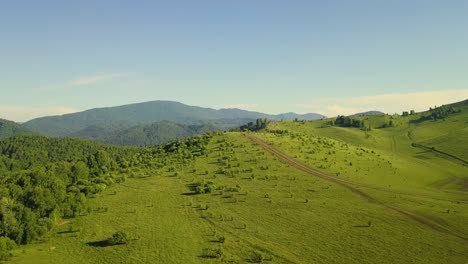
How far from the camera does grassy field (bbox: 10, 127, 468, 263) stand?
5847 cm

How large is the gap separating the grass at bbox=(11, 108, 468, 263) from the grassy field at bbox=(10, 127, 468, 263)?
0.65ft

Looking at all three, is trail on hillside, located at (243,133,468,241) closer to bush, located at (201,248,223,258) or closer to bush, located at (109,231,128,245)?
bush, located at (201,248,223,258)

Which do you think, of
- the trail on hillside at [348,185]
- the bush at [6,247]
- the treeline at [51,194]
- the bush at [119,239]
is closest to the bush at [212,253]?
the bush at [119,239]

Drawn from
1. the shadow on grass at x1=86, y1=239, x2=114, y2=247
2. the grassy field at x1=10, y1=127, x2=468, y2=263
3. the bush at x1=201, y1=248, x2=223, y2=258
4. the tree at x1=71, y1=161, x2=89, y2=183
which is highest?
the tree at x1=71, y1=161, x2=89, y2=183

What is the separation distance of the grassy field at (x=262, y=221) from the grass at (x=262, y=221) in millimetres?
197

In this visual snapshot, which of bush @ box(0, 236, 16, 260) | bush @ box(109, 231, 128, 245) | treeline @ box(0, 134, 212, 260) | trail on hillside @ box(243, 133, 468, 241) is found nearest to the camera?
bush @ box(0, 236, 16, 260)

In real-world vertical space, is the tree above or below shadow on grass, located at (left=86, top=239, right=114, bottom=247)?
above

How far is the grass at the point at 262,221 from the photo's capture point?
2302 inches

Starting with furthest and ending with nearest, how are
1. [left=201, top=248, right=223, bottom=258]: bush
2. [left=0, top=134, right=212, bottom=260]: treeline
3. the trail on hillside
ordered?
[left=0, top=134, right=212, bottom=260]: treeline → the trail on hillside → [left=201, top=248, right=223, bottom=258]: bush

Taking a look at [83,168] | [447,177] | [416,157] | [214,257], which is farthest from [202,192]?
[416,157]

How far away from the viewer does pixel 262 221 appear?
7288cm

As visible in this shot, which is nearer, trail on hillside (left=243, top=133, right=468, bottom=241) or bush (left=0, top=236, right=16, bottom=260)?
bush (left=0, top=236, right=16, bottom=260)

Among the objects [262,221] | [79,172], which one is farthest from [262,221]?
[79,172]

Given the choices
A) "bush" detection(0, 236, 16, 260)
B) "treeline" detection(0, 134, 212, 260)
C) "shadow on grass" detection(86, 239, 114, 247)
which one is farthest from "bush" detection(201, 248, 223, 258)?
"treeline" detection(0, 134, 212, 260)
